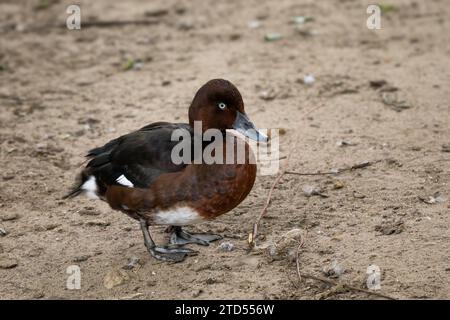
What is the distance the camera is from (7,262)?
470 cm

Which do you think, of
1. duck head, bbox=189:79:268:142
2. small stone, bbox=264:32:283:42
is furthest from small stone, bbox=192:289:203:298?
small stone, bbox=264:32:283:42

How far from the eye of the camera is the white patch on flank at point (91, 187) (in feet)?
15.8

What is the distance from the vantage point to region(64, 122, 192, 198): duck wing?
4.51 metres

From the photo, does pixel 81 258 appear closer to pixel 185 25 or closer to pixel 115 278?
pixel 115 278

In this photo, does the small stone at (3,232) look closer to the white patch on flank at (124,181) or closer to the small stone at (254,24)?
the white patch on flank at (124,181)

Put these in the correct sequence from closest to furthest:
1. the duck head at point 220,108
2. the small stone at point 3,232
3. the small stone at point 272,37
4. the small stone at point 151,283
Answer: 1. the small stone at point 151,283
2. the duck head at point 220,108
3. the small stone at point 3,232
4. the small stone at point 272,37

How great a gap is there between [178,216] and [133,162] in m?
0.48

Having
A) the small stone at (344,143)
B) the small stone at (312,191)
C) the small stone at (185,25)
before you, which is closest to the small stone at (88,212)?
the small stone at (312,191)

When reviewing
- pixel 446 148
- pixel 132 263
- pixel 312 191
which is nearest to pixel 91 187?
pixel 132 263

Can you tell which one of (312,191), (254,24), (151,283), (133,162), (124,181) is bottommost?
(151,283)

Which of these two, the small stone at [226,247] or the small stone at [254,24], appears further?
the small stone at [254,24]

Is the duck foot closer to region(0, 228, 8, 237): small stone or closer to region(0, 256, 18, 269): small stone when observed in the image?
region(0, 256, 18, 269): small stone

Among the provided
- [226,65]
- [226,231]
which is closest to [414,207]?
[226,231]

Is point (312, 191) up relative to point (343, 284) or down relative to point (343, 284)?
up
